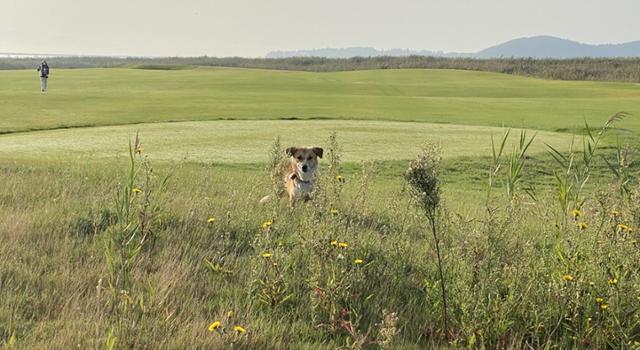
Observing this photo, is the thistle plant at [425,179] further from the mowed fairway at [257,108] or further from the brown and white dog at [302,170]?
the mowed fairway at [257,108]

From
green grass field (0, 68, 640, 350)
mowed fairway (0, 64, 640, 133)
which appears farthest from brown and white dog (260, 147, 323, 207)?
mowed fairway (0, 64, 640, 133)

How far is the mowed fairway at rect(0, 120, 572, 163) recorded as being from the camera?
43.3 ft

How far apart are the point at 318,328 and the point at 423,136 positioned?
14.2 metres

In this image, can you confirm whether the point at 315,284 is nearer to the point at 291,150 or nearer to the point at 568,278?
the point at 568,278

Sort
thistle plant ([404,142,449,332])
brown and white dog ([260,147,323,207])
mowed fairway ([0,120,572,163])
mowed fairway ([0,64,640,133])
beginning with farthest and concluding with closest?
mowed fairway ([0,64,640,133])
mowed fairway ([0,120,572,163])
brown and white dog ([260,147,323,207])
thistle plant ([404,142,449,332])

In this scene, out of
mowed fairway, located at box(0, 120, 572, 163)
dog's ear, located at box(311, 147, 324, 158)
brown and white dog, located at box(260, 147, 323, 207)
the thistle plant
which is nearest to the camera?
the thistle plant

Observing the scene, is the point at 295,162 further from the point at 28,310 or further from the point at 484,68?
the point at 484,68

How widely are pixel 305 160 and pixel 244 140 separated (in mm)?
7825

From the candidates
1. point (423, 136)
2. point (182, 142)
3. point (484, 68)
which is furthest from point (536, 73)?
point (182, 142)

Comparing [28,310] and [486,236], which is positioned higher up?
[486,236]

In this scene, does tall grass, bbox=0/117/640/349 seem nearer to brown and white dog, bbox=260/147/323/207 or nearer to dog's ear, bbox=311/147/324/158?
brown and white dog, bbox=260/147/323/207

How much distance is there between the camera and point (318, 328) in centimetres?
383

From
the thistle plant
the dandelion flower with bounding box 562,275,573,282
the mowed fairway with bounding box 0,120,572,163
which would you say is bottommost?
the mowed fairway with bounding box 0,120,572,163

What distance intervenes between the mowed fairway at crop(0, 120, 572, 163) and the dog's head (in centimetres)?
421
